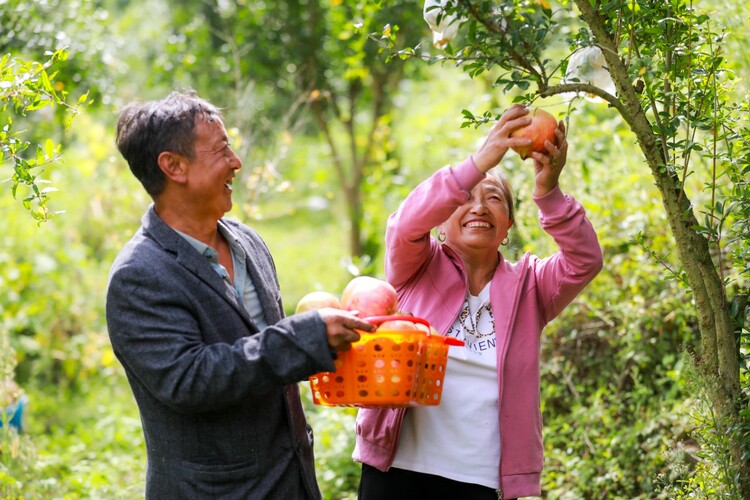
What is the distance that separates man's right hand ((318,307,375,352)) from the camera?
6.83ft

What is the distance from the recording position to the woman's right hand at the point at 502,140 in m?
2.30

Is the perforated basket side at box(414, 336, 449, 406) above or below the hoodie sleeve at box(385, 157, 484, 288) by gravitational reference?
below

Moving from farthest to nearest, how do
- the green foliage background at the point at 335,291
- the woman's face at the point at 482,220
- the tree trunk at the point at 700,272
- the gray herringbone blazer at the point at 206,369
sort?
the green foliage background at the point at 335,291, the woman's face at the point at 482,220, the tree trunk at the point at 700,272, the gray herringbone blazer at the point at 206,369

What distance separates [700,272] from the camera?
2504 millimetres

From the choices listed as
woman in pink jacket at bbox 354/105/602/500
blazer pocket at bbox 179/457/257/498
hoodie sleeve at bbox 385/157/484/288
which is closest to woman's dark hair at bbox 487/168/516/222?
woman in pink jacket at bbox 354/105/602/500

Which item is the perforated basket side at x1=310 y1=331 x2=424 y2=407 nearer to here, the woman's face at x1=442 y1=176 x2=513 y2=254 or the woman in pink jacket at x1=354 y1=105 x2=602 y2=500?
the woman in pink jacket at x1=354 y1=105 x2=602 y2=500

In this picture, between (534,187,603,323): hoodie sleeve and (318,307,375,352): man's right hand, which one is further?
(534,187,603,323): hoodie sleeve

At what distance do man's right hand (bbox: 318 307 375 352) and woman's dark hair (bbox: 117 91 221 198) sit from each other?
516mm

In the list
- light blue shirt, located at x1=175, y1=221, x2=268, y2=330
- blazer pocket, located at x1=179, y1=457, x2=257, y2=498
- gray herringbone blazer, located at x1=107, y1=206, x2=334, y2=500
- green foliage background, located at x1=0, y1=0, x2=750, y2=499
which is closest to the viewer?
gray herringbone blazer, located at x1=107, y1=206, x2=334, y2=500

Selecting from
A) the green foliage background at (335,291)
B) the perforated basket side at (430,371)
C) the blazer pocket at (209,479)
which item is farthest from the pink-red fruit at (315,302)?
the green foliage background at (335,291)

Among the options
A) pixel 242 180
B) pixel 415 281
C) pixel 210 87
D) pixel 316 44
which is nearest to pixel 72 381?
pixel 242 180

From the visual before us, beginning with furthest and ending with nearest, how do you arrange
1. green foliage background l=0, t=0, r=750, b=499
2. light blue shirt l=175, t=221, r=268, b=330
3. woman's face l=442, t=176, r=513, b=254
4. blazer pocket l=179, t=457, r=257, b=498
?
1. green foliage background l=0, t=0, r=750, b=499
2. woman's face l=442, t=176, r=513, b=254
3. light blue shirt l=175, t=221, r=268, b=330
4. blazer pocket l=179, t=457, r=257, b=498

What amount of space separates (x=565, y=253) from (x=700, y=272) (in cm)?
37

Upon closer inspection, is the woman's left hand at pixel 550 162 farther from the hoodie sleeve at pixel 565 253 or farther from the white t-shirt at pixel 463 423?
the white t-shirt at pixel 463 423
